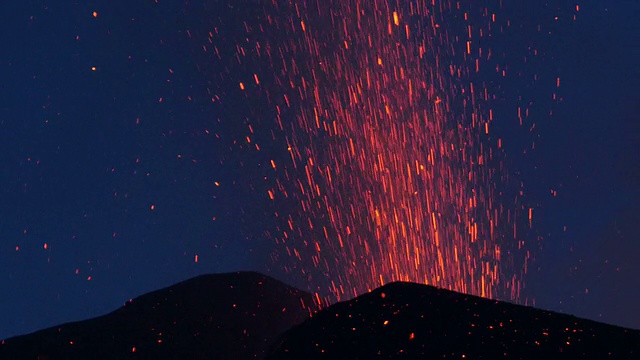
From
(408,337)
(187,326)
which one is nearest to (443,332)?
(408,337)

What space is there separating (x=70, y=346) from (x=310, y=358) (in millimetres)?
9299

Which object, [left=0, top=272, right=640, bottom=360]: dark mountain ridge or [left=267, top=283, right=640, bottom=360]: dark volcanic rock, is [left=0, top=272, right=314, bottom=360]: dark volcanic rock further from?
[left=267, top=283, right=640, bottom=360]: dark volcanic rock

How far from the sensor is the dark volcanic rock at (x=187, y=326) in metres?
15.1

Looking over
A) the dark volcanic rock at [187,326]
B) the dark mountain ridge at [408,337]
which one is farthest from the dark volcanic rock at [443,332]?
the dark volcanic rock at [187,326]

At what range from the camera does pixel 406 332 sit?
8398mm

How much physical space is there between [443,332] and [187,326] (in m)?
10.1

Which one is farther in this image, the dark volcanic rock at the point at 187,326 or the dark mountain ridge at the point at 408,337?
the dark volcanic rock at the point at 187,326

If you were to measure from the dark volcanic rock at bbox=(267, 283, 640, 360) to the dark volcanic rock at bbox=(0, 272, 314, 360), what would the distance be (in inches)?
294

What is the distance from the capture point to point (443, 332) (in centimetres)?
818

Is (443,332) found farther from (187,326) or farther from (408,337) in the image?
(187,326)

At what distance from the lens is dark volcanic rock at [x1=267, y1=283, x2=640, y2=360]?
24.7 feet

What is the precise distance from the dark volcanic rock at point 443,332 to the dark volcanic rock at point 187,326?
24.5 ft

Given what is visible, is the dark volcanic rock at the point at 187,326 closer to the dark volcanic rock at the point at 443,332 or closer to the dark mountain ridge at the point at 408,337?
the dark mountain ridge at the point at 408,337

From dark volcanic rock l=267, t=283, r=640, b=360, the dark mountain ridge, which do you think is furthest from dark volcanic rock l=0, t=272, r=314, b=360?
dark volcanic rock l=267, t=283, r=640, b=360
